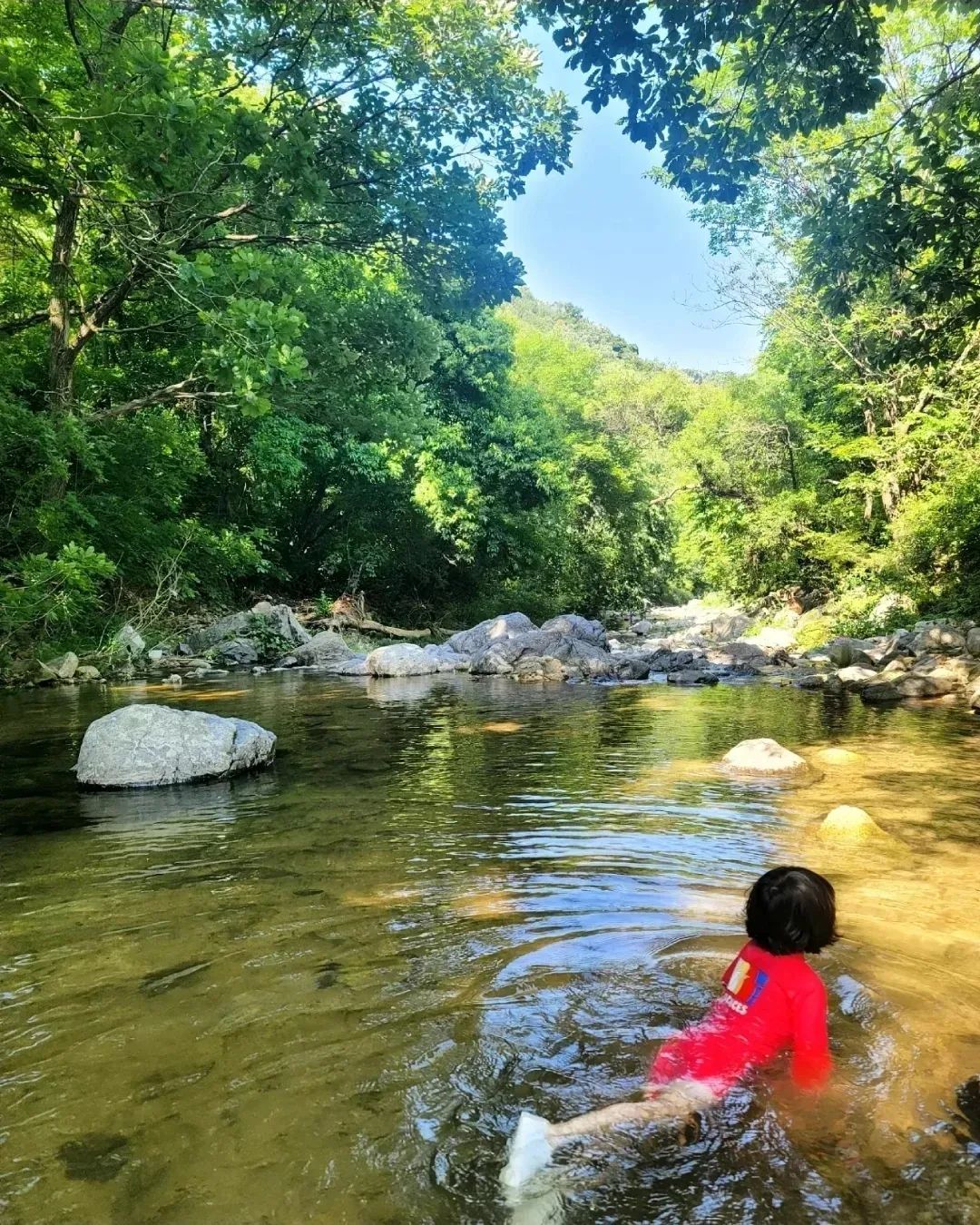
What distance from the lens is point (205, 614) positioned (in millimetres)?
22297

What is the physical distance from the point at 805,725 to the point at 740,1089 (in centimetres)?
877

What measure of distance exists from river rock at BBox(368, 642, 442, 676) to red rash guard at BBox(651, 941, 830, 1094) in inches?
626

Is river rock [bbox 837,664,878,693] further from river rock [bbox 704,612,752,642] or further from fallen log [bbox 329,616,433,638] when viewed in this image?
fallen log [bbox 329,616,433,638]

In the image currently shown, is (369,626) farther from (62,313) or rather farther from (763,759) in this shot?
(763,759)

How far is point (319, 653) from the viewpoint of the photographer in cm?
2120

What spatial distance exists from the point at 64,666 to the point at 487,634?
10312 millimetres

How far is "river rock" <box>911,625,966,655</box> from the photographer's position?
1652 centimetres

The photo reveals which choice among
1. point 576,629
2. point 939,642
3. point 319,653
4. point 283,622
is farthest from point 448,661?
point 939,642

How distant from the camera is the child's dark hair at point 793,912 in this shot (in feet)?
10.0

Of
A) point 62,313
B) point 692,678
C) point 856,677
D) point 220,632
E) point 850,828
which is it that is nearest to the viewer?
point 850,828

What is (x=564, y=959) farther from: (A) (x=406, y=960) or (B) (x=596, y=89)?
(B) (x=596, y=89)

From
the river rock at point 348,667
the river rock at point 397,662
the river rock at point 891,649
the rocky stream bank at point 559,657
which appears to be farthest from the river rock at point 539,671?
the river rock at point 891,649

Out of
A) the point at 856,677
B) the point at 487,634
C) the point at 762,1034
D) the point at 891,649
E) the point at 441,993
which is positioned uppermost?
the point at 487,634

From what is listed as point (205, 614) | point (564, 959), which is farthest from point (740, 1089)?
point (205, 614)
